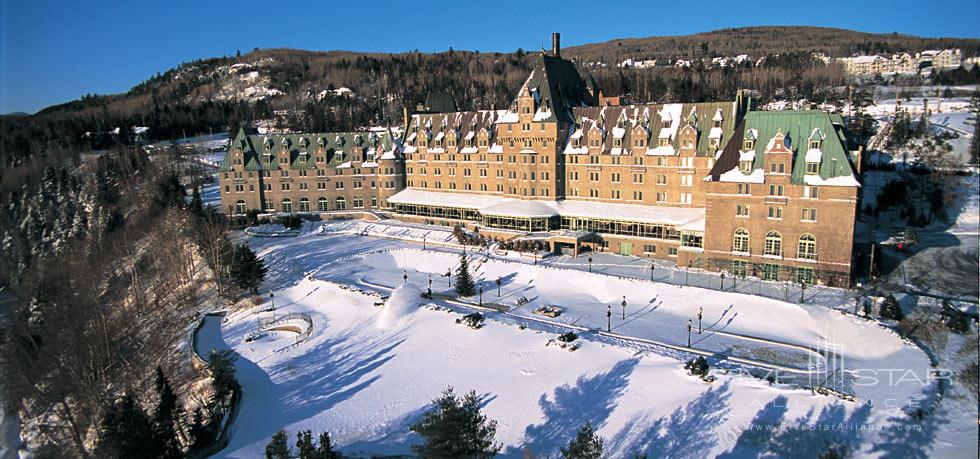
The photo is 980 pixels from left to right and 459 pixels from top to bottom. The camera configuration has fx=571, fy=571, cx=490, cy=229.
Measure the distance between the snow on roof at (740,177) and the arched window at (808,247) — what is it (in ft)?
15.7

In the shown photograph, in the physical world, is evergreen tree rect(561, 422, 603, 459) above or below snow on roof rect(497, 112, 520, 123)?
below

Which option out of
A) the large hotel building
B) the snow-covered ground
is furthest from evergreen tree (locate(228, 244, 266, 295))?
the large hotel building

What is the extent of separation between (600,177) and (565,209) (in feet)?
15.4

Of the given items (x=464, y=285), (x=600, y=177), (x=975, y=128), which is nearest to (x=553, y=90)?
(x=600, y=177)

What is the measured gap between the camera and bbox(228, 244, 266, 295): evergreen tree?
46625mm

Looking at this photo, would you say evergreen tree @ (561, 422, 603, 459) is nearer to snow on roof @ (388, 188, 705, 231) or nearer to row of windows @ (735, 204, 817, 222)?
row of windows @ (735, 204, 817, 222)

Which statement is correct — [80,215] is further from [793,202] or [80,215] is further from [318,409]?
[793,202]

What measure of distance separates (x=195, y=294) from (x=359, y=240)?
16255mm

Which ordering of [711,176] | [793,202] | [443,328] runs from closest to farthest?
[443,328], [793,202], [711,176]

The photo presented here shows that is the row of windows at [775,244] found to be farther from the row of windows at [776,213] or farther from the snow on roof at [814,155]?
the snow on roof at [814,155]

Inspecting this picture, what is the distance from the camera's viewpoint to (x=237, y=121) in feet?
511

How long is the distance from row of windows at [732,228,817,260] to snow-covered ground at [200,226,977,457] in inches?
246

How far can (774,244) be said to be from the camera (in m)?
40.6

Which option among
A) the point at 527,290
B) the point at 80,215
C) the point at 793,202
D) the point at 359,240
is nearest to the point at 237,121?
the point at 80,215
